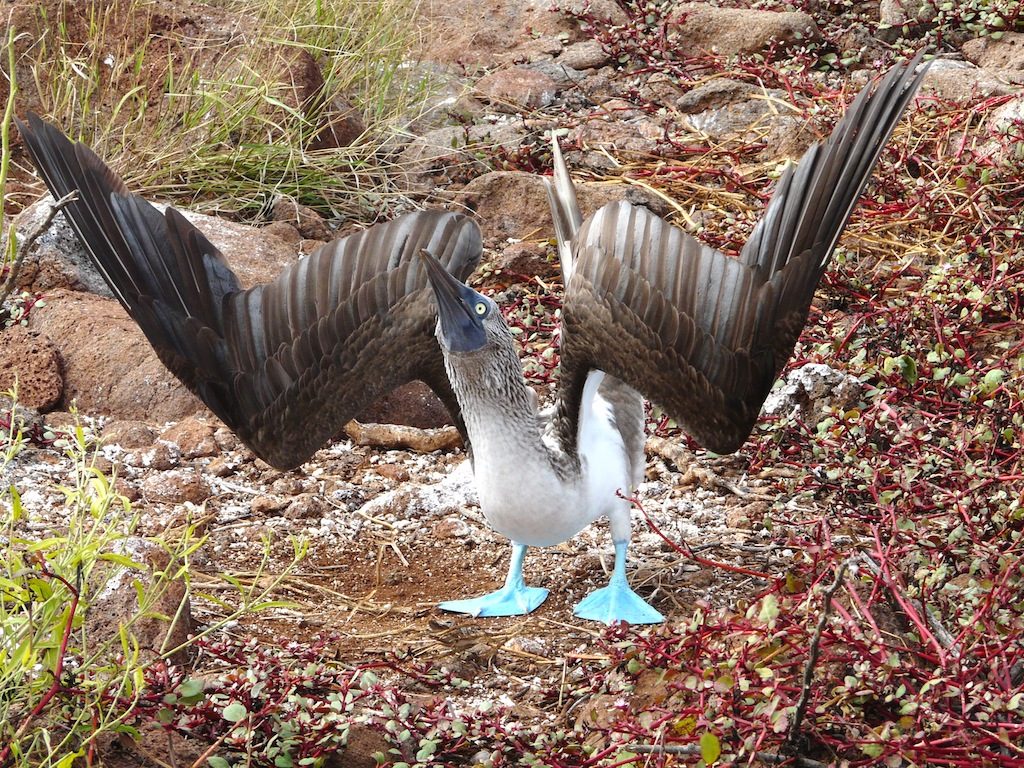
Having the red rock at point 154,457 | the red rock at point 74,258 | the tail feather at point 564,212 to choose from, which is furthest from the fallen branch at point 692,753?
the red rock at point 74,258

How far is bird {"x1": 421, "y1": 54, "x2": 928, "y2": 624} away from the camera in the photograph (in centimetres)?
351

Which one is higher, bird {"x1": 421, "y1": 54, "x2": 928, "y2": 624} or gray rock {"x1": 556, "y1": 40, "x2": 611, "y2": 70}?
bird {"x1": 421, "y1": 54, "x2": 928, "y2": 624}

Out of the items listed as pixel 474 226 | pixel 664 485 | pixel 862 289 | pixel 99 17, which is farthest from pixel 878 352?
pixel 99 17

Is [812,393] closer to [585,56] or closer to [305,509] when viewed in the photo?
[305,509]

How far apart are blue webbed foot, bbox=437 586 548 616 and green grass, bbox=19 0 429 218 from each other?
3009mm

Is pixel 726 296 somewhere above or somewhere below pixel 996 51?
above

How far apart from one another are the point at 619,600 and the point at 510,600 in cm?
35

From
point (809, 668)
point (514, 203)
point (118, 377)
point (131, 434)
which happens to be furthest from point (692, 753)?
point (514, 203)

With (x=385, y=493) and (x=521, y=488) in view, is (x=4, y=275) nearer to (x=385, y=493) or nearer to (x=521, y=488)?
(x=385, y=493)

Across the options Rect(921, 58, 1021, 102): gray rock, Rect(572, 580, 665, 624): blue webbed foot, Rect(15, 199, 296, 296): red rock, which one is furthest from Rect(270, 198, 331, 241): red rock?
Rect(921, 58, 1021, 102): gray rock

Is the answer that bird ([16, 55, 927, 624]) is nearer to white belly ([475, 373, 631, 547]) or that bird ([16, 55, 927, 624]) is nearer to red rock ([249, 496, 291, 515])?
white belly ([475, 373, 631, 547])

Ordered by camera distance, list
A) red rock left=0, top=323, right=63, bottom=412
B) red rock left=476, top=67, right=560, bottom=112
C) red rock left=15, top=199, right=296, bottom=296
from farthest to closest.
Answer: red rock left=476, top=67, right=560, bottom=112
red rock left=15, top=199, right=296, bottom=296
red rock left=0, top=323, right=63, bottom=412

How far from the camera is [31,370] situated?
5.16 meters

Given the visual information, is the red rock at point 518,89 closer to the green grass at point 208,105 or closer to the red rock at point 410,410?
the green grass at point 208,105
